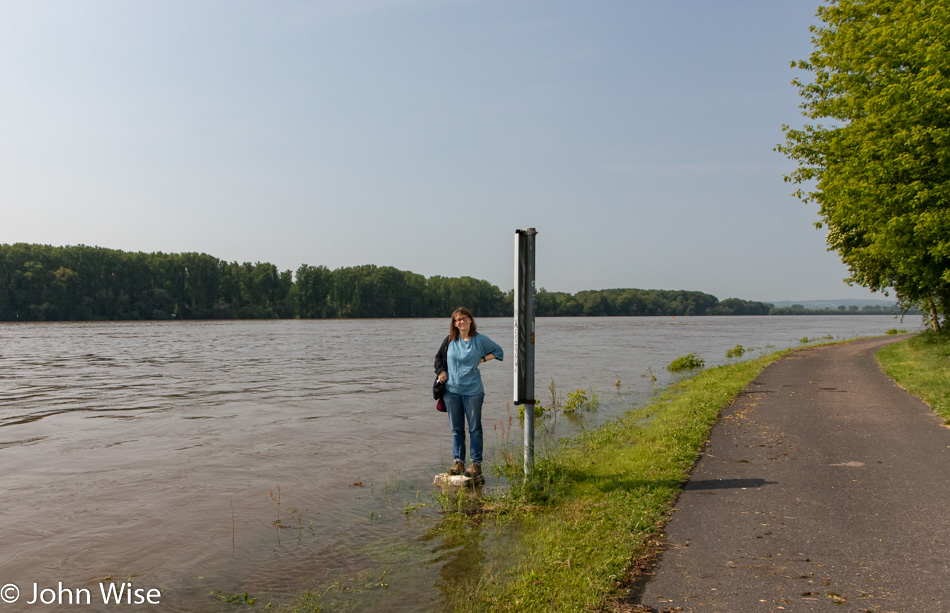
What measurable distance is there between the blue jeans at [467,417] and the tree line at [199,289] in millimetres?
109557

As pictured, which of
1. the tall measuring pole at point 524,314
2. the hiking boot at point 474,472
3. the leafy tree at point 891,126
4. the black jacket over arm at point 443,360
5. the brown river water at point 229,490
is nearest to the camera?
the brown river water at point 229,490

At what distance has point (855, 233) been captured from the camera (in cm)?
2380

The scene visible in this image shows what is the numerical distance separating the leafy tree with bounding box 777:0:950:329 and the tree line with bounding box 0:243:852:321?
108m

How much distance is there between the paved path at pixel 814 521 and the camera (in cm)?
417

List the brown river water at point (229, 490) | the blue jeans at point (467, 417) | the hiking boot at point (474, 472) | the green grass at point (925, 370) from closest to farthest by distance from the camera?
1. the brown river water at point (229, 490)
2. the blue jeans at point (467, 417)
3. the hiking boot at point (474, 472)
4. the green grass at point (925, 370)

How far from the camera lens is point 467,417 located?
7555 mm

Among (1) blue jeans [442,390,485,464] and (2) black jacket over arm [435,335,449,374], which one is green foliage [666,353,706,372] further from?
(2) black jacket over arm [435,335,449,374]

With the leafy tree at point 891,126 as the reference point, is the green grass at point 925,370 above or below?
below

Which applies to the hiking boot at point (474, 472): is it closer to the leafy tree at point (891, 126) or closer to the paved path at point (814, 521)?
the paved path at point (814, 521)

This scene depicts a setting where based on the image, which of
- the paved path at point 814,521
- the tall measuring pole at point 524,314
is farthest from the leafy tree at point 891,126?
the tall measuring pole at point 524,314

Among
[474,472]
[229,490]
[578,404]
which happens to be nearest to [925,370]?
[578,404]

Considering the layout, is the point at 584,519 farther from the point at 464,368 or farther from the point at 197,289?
the point at 197,289

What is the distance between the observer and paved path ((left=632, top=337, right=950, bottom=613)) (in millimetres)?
A: 4168

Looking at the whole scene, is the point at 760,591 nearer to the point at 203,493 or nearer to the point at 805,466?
the point at 805,466
